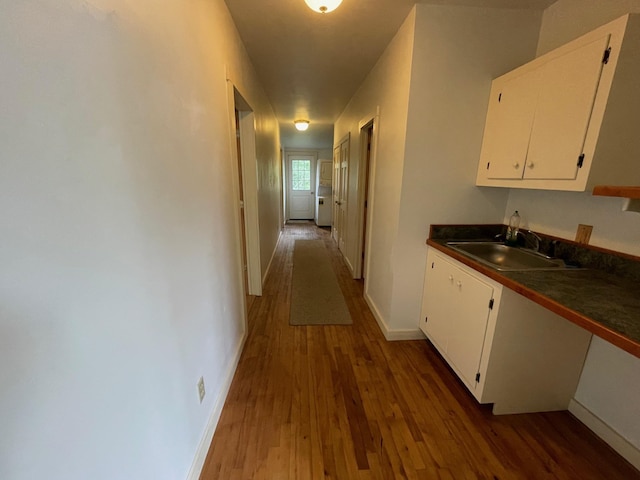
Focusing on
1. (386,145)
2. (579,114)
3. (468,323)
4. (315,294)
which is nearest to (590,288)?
(468,323)

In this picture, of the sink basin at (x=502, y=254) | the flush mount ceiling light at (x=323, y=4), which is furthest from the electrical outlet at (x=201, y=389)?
the flush mount ceiling light at (x=323, y=4)

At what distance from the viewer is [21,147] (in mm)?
499

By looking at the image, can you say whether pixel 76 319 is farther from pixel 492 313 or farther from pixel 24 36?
pixel 492 313

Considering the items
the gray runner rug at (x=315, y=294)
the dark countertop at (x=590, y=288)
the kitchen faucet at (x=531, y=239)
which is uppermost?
the kitchen faucet at (x=531, y=239)

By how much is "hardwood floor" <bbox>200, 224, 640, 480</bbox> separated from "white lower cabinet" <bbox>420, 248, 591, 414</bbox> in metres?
0.14

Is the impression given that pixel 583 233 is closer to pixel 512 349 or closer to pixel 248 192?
pixel 512 349

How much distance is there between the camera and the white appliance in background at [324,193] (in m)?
7.72

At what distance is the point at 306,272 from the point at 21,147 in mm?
3546

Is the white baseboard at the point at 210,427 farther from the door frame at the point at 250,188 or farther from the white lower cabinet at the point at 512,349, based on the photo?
the white lower cabinet at the point at 512,349

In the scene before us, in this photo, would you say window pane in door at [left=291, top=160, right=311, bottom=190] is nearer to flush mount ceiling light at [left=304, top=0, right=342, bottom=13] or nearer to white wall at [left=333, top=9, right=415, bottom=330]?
white wall at [left=333, top=9, right=415, bottom=330]

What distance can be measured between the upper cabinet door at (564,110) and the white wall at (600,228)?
304 mm

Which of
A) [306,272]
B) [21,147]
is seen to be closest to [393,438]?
[21,147]

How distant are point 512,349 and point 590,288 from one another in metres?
0.50

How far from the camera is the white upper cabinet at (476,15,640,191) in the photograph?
47.8 inches
